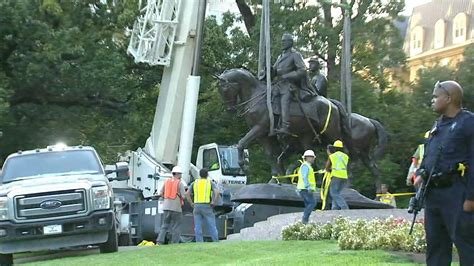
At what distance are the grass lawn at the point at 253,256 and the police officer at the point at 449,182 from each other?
A: 3.24 meters

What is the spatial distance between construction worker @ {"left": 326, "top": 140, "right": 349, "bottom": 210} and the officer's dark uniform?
10.7 metres

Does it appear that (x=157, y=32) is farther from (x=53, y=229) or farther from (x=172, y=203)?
(x=53, y=229)

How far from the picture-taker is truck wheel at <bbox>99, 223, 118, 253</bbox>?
18.2 metres

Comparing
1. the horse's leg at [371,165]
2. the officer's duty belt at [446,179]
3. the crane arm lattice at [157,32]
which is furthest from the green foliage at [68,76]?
the officer's duty belt at [446,179]

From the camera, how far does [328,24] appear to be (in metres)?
41.3

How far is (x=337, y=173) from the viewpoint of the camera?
19969mm

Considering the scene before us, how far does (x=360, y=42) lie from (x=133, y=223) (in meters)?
15.5

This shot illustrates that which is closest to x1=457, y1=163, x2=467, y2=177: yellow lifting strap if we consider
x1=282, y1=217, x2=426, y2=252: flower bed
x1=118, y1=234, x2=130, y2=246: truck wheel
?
x1=282, y1=217, x2=426, y2=252: flower bed

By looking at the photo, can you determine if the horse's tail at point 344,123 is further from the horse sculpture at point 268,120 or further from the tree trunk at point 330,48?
the tree trunk at point 330,48

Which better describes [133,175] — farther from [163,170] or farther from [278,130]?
[278,130]

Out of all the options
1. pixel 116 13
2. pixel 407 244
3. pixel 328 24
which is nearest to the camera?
pixel 407 244

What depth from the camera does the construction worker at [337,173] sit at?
20.0 meters

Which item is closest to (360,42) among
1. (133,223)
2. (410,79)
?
(410,79)

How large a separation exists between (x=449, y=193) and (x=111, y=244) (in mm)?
10325
